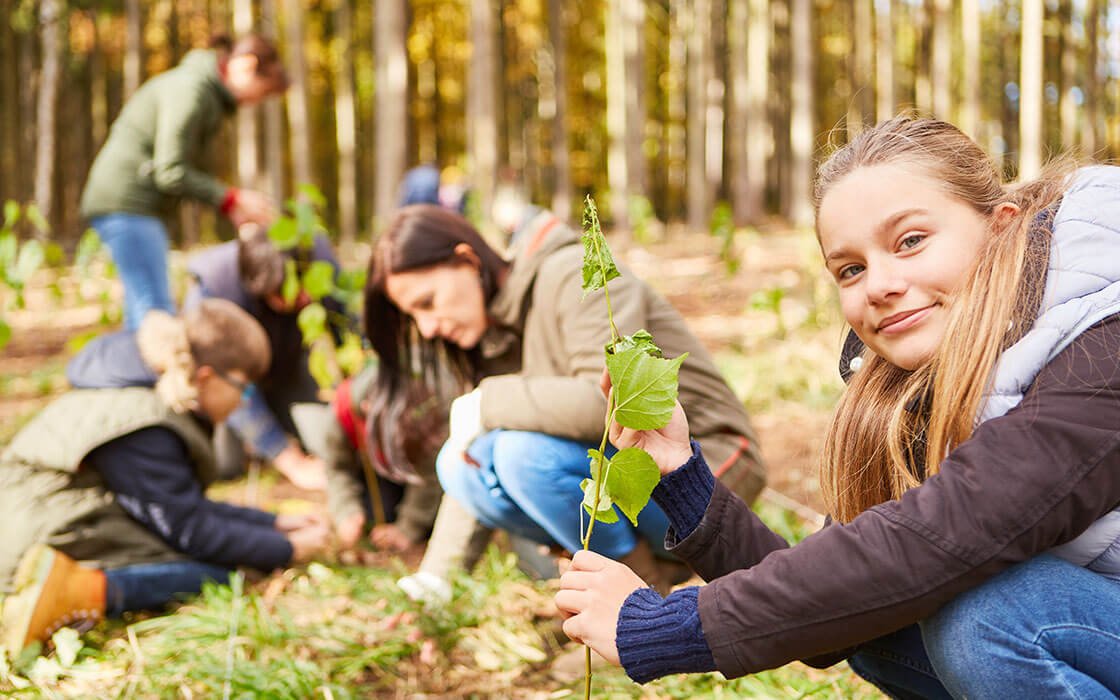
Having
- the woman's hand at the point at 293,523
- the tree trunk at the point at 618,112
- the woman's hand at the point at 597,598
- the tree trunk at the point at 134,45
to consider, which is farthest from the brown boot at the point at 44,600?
the tree trunk at the point at 134,45

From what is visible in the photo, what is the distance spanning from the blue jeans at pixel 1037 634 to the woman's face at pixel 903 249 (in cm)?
31

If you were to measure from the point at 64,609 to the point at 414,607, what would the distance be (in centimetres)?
82

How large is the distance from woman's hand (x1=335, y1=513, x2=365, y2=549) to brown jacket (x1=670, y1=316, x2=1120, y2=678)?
2.01 m

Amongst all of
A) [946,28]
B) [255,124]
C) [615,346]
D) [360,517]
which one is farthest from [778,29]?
[615,346]

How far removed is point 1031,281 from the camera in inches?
46.3

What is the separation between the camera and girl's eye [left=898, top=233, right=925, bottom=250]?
123 centimetres

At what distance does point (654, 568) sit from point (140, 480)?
137 centimetres

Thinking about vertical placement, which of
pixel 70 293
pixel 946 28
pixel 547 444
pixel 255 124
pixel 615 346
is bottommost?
pixel 70 293

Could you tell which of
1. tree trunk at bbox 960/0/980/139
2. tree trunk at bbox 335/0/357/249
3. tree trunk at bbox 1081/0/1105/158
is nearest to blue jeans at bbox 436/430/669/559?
tree trunk at bbox 960/0/980/139

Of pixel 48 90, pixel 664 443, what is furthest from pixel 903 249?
pixel 48 90

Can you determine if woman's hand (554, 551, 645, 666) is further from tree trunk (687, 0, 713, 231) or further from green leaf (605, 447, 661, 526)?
tree trunk (687, 0, 713, 231)

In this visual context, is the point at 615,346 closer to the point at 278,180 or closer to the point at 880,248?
the point at 880,248

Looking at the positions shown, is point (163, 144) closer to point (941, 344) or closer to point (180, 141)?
point (180, 141)

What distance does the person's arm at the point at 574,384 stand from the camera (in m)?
2.00
